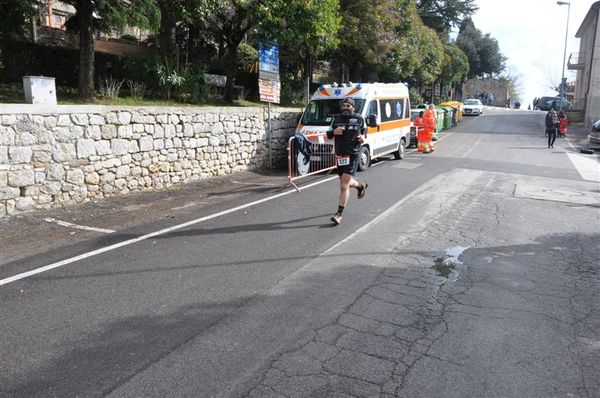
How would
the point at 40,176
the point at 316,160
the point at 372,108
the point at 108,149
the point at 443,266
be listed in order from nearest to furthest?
the point at 443,266 → the point at 40,176 → the point at 108,149 → the point at 316,160 → the point at 372,108

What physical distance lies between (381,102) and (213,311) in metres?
11.6

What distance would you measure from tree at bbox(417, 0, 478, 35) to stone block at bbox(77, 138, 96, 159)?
35447 millimetres

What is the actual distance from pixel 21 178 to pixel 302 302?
18.8 ft

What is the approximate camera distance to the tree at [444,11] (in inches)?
1558

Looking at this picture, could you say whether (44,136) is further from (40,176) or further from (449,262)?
(449,262)

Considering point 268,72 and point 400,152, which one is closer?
point 268,72

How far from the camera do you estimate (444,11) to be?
40125 mm

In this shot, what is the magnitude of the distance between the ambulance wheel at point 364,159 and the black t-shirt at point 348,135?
5.72 metres

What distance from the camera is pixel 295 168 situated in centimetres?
1368

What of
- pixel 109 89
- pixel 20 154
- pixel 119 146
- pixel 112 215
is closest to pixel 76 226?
pixel 112 215

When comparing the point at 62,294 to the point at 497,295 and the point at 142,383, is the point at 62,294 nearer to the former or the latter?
the point at 142,383

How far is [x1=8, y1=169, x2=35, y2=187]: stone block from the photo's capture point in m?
7.73

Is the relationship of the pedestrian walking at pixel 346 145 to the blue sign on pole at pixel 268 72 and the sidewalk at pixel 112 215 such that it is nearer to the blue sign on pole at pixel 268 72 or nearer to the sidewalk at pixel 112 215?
the sidewalk at pixel 112 215

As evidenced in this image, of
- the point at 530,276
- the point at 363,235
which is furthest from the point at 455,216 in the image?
the point at 530,276
